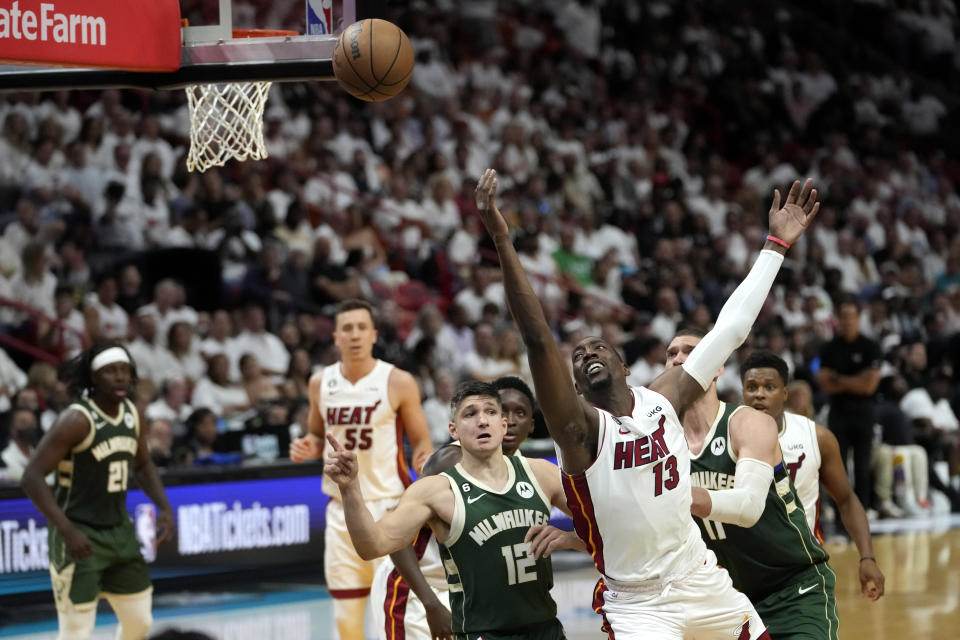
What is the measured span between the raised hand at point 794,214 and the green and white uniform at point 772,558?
793mm

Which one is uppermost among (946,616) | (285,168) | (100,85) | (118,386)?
(285,168)

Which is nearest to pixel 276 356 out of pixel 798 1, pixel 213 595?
pixel 213 595

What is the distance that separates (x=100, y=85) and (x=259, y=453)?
16.4ft

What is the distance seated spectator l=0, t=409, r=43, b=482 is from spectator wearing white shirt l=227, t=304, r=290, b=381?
256cm

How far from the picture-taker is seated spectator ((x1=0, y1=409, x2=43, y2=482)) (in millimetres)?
9836

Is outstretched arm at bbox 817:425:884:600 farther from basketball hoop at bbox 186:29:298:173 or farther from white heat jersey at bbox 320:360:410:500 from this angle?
basketball hoop at bbox 186:29:298:173

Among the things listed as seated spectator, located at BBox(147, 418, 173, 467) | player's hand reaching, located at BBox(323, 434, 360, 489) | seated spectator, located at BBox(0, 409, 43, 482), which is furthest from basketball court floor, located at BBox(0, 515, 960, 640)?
player's hand reaching, located at BBox(323, 434, 360, 489)

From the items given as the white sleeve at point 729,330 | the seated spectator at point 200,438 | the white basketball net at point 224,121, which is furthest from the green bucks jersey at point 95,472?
the white sleeve at point 729,330

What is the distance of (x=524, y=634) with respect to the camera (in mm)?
5031

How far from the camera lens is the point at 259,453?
1076 cm

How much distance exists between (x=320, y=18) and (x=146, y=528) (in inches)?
188

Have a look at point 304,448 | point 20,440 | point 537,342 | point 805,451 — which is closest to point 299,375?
point 20,440

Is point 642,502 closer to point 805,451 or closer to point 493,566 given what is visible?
point 493,566

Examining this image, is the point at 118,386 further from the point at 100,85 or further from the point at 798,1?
the point at 798,1
